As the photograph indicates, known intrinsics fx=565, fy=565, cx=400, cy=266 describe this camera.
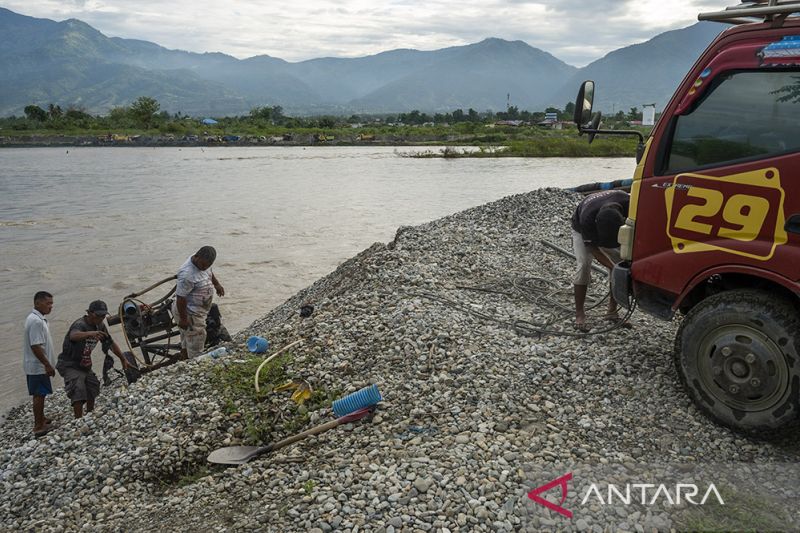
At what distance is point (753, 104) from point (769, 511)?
9.78 feet

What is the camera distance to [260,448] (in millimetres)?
5148

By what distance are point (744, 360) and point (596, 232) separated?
233cm

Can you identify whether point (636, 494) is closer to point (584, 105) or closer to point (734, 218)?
point (734, 218)

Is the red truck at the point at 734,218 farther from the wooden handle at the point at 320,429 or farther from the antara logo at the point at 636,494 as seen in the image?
the wooden handle at the point at 320,429

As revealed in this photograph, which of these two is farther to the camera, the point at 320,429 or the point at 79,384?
the point at 79,384

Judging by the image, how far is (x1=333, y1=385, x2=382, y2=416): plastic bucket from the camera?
528 cm

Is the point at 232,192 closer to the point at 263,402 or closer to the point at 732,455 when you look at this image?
the point at 263,402

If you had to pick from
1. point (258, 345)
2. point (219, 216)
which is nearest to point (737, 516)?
point (258, 345)

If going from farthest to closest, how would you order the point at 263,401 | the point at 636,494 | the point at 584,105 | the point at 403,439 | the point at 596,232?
the point at 596,232 < the point at 263,401 < the point at 584,105 < the point at 403,439 < the point at 636,494

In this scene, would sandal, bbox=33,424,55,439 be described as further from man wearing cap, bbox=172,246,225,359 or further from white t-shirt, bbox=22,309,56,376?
man wearing cap, bbox=172,246,225,359

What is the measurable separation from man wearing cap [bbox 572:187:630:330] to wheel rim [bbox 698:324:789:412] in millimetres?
1812

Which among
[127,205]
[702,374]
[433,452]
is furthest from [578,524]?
[127,205]

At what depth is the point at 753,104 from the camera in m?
4.41

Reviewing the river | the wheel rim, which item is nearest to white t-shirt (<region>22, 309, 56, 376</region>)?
the river
